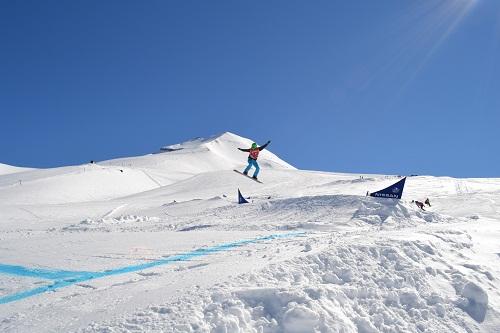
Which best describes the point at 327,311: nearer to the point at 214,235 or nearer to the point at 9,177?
the point at 214,235

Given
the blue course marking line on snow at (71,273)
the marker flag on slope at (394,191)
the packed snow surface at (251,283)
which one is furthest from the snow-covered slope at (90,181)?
the blue course marking line on snow at (71,273)

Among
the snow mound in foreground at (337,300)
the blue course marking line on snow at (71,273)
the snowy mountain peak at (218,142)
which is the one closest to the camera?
the snow mound in foreground at (337,300)

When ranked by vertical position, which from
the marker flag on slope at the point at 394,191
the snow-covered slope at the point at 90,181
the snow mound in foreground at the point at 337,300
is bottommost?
the snow mound in foreground at the point at 337,300

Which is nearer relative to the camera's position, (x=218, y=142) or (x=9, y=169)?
(x=9, y=169)

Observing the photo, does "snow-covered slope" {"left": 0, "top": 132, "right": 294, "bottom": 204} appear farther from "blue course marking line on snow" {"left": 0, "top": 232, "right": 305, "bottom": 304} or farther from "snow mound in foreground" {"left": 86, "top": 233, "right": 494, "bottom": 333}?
"snow mound in foreground" {"left": 86, "top": 233, "right": 494, "bottom": 333}

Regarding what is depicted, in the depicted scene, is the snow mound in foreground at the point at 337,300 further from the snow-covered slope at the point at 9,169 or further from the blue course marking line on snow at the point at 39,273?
the snow-covered slope at the point at 9,169

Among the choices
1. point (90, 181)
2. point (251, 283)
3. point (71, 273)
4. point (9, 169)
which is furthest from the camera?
point (9, 169)

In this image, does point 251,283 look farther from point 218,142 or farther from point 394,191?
point 218,142

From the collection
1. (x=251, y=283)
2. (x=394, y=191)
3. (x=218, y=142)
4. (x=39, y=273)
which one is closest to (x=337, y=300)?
(x=251, y=283)

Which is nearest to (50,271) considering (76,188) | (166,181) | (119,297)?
(119,297)

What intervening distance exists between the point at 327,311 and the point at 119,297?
3.05 m

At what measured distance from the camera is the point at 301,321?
5656 mm

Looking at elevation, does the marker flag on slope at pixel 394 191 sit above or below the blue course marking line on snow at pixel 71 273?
above

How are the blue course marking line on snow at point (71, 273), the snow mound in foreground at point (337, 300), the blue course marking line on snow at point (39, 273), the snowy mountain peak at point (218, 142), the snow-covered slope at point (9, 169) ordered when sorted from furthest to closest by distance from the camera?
the snowy mountain peak at point (218, 142) < the snow-covered slope at point (9, 169) < the blue course marking line on snow at point (39, 273) < the blue course marking line on snow at point (71, 273) < the snow mound in foreground at point (337, 300)
